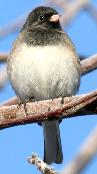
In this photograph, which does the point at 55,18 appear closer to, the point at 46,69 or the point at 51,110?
the point at 46,69

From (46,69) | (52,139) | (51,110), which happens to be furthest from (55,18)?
(51,110)

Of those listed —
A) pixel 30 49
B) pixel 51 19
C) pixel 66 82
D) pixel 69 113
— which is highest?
pixel 51 19

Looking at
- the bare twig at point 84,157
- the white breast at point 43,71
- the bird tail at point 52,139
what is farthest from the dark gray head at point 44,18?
the bare twig at point 84,157

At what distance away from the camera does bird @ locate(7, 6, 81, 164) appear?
2150 mm

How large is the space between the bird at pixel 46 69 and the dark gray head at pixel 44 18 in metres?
0.05

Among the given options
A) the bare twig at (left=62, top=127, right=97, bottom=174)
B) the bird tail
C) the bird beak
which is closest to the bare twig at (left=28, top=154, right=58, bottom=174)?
the bare twig at (left=62, top=127, right=97, bottom=174)

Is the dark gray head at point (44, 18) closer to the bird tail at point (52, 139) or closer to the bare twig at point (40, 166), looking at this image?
the bird tail at point (52, 139)

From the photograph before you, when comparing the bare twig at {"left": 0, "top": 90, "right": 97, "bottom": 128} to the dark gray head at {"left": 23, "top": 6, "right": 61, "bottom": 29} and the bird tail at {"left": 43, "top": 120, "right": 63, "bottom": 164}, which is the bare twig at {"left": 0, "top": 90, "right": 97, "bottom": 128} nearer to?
the bird tail at {"left": 43, "top": 120, "right": 63, "bottom": 164}

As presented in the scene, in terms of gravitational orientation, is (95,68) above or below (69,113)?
above

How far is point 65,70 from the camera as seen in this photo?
217 cm

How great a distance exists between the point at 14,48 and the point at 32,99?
314 millimetres

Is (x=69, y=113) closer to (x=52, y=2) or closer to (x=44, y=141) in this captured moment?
(x=52, y=2)

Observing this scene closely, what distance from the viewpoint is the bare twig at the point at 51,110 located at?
982 millimetres

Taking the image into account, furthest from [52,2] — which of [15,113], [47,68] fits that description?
[47,68]
